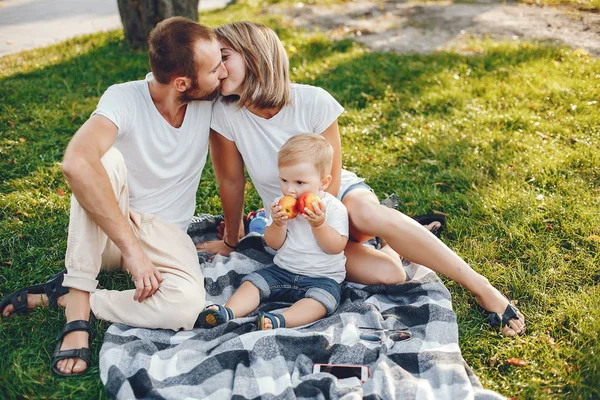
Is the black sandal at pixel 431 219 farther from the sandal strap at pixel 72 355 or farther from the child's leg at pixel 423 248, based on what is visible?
the sandal strap at pixel 72 355

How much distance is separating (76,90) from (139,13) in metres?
1.43

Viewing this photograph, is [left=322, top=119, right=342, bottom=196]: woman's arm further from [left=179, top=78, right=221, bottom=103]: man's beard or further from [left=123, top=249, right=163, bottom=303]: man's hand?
[left=123, top=249, right=163, bottom=303]: man's hand

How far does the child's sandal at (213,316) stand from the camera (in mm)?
3033

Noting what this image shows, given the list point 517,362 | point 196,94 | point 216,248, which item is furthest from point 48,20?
point 517,362

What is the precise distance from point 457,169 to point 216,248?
6.79 feet

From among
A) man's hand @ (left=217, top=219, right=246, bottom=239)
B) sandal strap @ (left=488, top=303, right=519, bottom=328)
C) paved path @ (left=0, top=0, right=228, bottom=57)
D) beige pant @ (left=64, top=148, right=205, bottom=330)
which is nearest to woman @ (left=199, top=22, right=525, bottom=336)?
sandal strap @ (left=488, top=303, right=519, bottom=328)

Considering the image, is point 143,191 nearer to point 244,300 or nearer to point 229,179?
point 229,179

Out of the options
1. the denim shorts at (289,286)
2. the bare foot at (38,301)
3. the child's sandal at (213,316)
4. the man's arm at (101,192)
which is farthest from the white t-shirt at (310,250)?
the bare foot at (38,301)

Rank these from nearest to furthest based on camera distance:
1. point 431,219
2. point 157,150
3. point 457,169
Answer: point 157,150
point 431,219
point 457,169

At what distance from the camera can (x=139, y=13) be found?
7.07 meters

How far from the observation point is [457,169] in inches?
183

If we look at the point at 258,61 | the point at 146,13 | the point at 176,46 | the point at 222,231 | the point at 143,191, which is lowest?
the point at 222,231

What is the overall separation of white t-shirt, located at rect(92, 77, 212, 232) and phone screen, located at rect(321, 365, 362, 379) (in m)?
1.33

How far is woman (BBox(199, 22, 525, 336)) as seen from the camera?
3.21m
